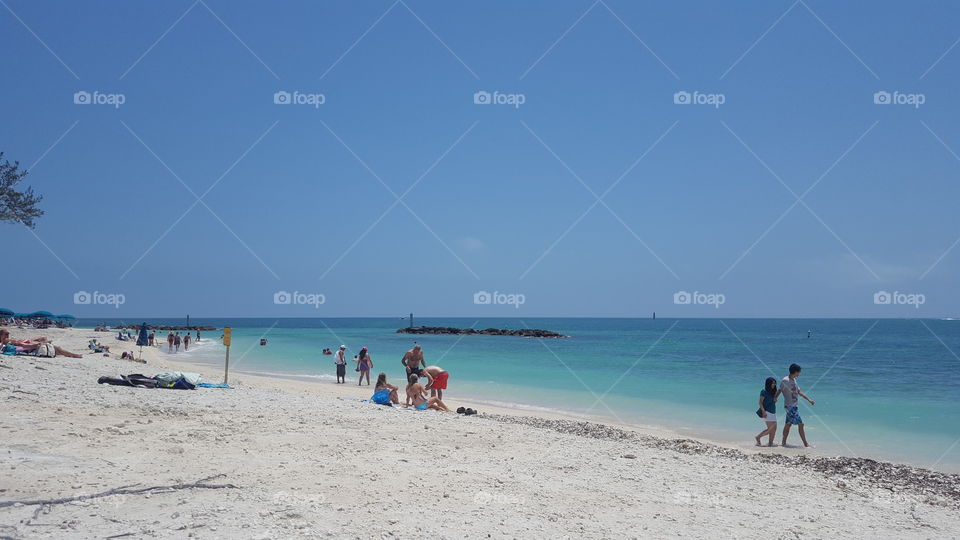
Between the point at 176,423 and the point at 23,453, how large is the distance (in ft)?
7.83

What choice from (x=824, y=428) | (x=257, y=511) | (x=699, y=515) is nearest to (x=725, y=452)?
(x=699, y=515)

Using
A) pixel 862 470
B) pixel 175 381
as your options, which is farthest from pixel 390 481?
pixel 175 381

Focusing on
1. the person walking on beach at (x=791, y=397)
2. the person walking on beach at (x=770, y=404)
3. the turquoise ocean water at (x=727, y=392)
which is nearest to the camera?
the person walking on beach at (x=791, y=397)

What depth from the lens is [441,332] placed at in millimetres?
89375

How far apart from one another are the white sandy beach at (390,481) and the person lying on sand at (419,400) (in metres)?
2.48

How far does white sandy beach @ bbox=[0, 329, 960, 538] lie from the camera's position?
18.1ft

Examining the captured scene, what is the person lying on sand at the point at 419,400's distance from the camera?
1356 cm

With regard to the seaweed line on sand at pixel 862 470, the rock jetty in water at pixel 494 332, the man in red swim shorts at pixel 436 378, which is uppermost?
the rock jetty in water at pixel 494 332

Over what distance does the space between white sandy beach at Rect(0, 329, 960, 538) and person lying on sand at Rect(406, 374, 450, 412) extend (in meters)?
2.48

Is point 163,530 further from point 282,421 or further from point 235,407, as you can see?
point 235,407

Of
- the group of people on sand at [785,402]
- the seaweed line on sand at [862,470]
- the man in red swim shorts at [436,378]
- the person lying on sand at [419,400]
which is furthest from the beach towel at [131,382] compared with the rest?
the group of people on sand at [785,402]

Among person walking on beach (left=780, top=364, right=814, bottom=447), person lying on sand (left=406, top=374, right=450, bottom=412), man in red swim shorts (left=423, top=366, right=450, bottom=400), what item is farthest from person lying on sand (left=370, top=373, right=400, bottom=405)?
person walking on beach (left=780, top=364, right=814, bottom=447)

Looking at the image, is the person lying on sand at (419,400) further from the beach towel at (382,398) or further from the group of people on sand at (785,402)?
the group of people on sand at (785,402)

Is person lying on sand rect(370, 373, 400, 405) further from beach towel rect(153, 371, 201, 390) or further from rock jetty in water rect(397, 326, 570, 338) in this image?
rock jetty in water rect(397, 326, 570, 338)
